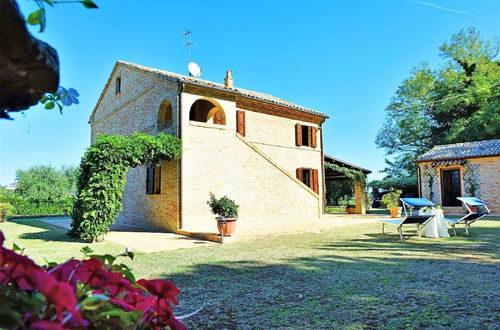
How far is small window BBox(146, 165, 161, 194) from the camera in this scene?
11477 millimetres

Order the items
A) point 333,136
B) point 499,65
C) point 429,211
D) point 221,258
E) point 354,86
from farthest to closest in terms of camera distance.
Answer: point 499,65
point 354,86
point 333,136
point 429,211
point 221,258

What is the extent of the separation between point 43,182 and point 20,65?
33.8 m

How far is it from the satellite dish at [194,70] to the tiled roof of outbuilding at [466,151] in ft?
45.5

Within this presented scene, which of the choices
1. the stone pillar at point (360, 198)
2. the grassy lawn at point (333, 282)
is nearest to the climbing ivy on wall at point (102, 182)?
the grassy lawn at point (333, 282)

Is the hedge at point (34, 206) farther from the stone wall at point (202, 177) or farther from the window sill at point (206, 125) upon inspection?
the window sill at point (206, 125)

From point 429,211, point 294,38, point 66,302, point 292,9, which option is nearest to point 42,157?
point 294,38

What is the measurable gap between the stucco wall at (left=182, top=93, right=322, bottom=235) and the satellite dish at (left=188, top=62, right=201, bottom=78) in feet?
13.7

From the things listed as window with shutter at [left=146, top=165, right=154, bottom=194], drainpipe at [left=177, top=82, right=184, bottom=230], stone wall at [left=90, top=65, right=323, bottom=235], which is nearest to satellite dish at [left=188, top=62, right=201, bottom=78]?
stone wall at [left=90, top=65, right=323, bottom=235]

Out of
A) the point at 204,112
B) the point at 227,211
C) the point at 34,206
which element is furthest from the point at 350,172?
the point at 34,206

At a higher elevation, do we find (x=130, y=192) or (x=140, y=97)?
(x=140, y=97)

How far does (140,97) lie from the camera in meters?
13.0

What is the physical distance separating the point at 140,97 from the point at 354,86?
50.3 ft

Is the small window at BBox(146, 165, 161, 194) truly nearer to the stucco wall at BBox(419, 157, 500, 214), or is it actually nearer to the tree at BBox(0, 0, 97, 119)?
the tree at BBox(0, 0, 97, 119)

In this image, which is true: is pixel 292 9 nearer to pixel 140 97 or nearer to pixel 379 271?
pixel 140 97
